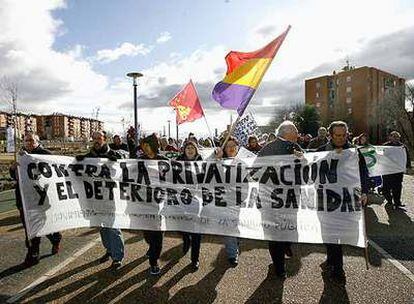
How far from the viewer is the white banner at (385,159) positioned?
10703 mm

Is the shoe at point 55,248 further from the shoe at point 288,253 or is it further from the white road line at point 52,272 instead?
the shoe at point 288,253

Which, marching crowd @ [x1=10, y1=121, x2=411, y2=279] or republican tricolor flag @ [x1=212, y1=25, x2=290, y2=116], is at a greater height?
republican tricolor flag @ [x1=212, y1=25, x2=290, y2=116]

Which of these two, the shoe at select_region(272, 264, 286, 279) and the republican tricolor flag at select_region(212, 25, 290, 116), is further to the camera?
the republican tricolor flag at select_region(212, 25, 290, 116)

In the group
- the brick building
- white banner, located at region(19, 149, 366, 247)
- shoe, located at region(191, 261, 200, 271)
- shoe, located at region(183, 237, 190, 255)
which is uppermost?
the brick building

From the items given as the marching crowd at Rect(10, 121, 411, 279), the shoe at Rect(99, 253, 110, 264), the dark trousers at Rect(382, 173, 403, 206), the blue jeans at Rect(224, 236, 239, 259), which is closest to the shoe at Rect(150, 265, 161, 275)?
the marching crowd at Rect(10, 121, 411, 279)

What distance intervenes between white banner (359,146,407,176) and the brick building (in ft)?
208

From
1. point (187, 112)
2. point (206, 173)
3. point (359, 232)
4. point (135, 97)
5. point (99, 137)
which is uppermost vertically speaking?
point (135, 97)

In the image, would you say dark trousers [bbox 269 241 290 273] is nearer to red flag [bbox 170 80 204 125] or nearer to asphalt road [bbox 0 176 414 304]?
asphalt road [bbox 0 176 414 304]

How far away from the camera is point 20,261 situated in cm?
600

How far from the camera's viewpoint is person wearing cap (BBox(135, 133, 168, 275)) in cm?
542

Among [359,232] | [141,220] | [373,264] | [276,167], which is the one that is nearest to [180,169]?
[141,220]

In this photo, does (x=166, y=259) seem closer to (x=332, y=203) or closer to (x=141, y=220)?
(x=141, y=220)

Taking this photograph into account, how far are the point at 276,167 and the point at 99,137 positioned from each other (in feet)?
8.63

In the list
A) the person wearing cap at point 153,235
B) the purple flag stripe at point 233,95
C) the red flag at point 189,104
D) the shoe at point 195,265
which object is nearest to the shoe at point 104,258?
the person wearing cap at point 153,235
